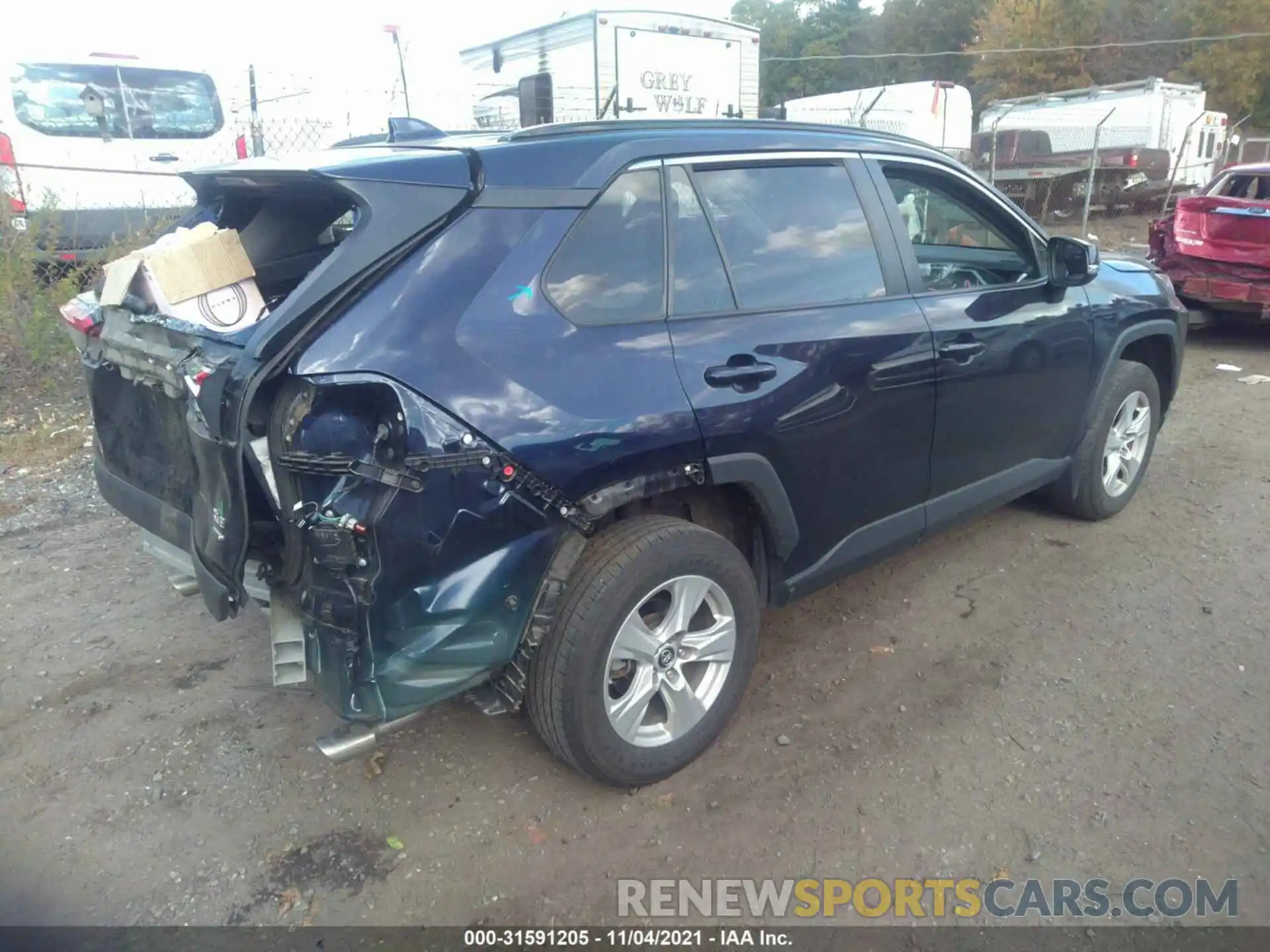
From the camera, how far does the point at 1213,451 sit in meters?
5.77

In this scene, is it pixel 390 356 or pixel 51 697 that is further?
pixel 51 697

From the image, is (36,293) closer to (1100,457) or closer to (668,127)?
(668,127)

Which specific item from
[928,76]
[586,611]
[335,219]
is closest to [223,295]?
[335,219]

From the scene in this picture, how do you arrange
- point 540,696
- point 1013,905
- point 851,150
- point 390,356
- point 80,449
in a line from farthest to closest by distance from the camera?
point 80,449
point 851,150
point 540,696
point 1013,905
point 390,356

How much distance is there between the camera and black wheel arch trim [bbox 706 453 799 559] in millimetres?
2781

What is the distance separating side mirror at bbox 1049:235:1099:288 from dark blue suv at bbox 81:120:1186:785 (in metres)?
0.37

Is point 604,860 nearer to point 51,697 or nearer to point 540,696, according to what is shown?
point 540,696

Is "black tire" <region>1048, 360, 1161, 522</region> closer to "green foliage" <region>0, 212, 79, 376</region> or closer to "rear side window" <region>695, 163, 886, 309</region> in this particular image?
"rear side window" <region>695, 163, 886, 309</region>

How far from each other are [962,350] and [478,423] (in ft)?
6.58

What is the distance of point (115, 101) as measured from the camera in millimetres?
8531

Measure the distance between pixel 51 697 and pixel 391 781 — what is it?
4.64 feet

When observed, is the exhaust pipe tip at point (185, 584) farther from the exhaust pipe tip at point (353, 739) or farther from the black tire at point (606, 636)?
the black tire at point (606, 636)

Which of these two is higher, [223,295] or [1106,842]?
[223,295]
